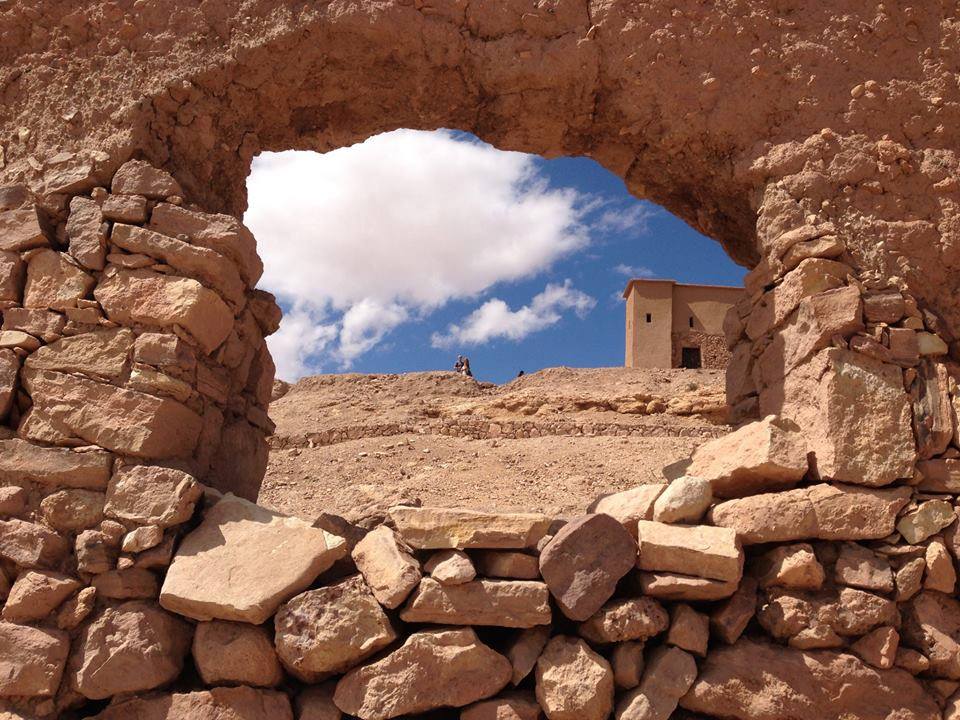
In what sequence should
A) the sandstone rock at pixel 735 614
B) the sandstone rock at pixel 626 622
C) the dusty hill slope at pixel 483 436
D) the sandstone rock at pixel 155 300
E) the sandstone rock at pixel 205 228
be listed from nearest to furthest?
the sandstone rock at pixel 626 622 < the sandstone rock at pixel 735 614 < the sandstone rock at pixel 155 300 < the sandstone rock at pixel 205 228 < the dusty hill slope at pixel 483 436

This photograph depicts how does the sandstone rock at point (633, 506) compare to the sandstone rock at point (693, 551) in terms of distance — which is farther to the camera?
the sandstone rock at point (633, 506)

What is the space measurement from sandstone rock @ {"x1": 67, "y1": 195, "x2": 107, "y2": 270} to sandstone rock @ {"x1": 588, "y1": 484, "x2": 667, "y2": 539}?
224cm

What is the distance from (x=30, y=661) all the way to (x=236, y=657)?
686mm

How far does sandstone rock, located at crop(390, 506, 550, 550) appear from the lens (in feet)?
8.98

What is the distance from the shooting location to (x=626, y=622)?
2680mm

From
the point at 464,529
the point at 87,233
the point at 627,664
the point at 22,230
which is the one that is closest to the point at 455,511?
the point at 464,529

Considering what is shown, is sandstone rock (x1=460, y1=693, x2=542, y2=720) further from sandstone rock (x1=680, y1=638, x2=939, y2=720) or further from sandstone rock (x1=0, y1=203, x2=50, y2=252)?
sandstone rock (x1=0, y1=203, x2=50, y2=252)

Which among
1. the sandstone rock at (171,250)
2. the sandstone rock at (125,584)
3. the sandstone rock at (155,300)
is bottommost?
the sandstone rock at (125,584)

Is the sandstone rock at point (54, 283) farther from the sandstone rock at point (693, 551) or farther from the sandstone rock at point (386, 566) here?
the sandstone rock at point (693, 551)

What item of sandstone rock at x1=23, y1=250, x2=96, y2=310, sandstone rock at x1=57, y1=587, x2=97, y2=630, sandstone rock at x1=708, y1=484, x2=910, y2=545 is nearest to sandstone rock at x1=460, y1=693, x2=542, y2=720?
sandstone rock at x1=708, y1=484, x2=910, y2=545

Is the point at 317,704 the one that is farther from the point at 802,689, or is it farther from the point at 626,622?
the point at 802,689

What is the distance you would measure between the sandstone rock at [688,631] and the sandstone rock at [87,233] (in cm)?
260

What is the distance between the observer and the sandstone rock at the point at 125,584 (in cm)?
272

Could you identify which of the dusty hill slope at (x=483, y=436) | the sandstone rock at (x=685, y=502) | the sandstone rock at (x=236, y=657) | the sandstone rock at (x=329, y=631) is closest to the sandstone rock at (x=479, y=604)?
the sandstone rock at (x=329, y=631)
